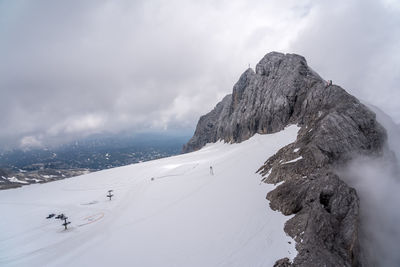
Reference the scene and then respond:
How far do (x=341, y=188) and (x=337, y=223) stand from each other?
250cm

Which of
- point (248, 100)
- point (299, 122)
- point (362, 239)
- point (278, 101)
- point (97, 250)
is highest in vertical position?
point (248, 100)

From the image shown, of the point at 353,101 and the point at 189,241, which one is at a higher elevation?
the point at 353,101

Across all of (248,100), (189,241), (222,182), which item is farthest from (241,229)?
(248,100)

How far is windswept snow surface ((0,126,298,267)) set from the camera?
11.0 meters

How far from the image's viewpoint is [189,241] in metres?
12.4

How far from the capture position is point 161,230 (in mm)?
14531

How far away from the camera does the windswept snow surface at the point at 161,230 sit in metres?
11.0

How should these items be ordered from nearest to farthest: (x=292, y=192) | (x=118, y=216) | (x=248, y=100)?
(x=292, y=192), (x=118, y=216), (x=248, y=100)

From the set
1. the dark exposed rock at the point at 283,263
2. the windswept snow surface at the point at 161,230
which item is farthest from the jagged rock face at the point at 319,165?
the windswept snow surface at the point at 161,230

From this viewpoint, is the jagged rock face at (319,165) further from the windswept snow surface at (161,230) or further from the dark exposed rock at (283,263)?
the windswept snow surface at (161,230)

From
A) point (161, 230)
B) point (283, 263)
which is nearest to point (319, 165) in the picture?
point (283, 263)

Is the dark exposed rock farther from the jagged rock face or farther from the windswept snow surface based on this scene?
the windswept snow surface

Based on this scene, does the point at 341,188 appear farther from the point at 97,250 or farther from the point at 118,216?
the point at 118,216

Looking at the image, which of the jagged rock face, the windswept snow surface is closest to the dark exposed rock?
the jagged rock face
